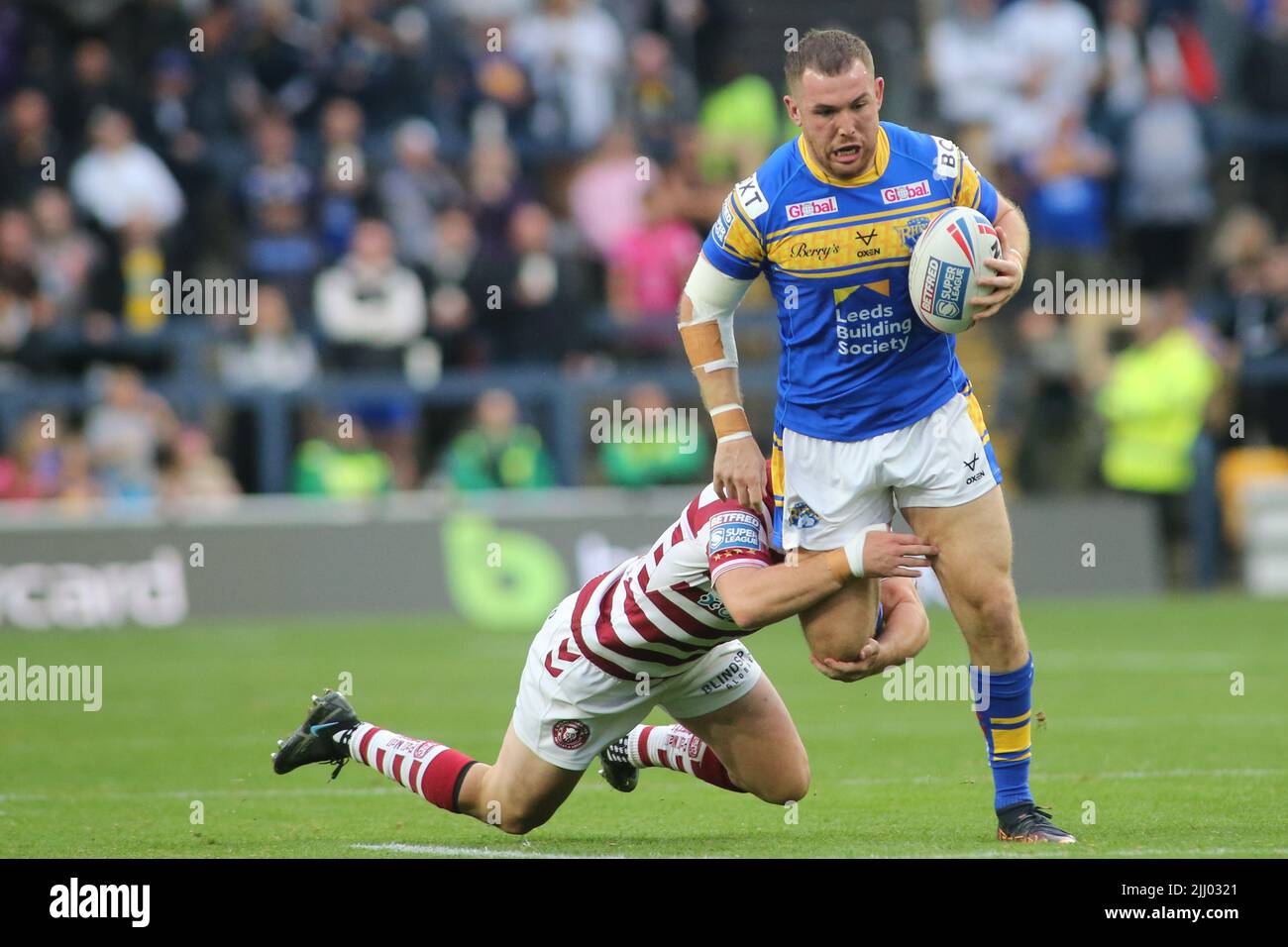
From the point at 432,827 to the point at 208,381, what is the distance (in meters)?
10.3

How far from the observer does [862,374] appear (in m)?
7.33

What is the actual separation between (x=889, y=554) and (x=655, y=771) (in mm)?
3674

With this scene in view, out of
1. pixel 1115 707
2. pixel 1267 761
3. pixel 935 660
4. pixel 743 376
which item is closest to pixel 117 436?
pixel 743 376

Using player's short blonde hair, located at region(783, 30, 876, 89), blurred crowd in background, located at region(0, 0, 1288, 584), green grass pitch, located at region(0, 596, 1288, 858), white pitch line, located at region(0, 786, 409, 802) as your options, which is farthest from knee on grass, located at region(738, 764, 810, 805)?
blurred crowd in background, located at region(0, 0, 1288, 584)

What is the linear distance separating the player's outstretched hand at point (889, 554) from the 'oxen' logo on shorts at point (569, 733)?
4.15 ft

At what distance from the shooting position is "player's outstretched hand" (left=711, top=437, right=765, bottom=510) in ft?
24.2

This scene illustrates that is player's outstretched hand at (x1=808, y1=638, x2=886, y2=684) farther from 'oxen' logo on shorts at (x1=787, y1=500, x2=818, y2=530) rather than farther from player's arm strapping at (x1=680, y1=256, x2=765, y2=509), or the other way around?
player's arm strapping at (x1=680, y1=256, x2=765, y2=509)

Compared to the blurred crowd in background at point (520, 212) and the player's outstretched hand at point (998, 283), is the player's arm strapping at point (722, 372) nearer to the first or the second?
the player's outstretched hand at point (998, 283)

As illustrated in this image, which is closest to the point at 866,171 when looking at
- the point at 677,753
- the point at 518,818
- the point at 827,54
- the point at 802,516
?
the point at 827,54

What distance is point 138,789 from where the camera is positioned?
927 centimetres

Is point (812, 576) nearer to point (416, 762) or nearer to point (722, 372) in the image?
point (722, 372)

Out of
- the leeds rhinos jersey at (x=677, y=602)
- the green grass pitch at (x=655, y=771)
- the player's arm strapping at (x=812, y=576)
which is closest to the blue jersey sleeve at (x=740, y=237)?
the leeds rhinos jersey at (x=677, y=602)

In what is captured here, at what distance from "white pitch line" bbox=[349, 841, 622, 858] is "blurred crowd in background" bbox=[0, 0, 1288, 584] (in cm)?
973

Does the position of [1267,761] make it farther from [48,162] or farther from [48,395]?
[48,162]
